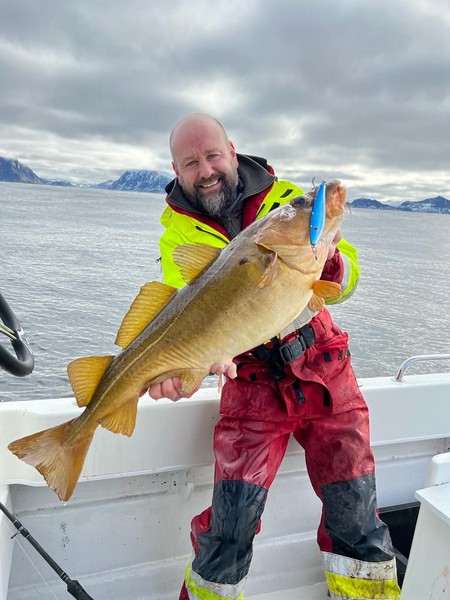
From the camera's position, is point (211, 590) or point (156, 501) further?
point (156, 501)

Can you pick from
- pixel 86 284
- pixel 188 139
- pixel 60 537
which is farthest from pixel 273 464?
pixel 86 284

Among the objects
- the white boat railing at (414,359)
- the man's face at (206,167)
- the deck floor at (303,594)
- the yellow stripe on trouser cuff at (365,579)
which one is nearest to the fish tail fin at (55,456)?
the yellow stripe on trouser cuff at (365,579)

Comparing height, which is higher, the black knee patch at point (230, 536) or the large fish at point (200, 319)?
the large fish at point (200, 319)

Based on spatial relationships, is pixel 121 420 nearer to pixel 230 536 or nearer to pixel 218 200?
pixel 230 536

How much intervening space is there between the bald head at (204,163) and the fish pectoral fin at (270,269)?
1.34 metres

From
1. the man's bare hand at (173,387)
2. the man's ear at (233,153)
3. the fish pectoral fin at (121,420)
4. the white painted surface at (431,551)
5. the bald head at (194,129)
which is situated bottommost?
the white painted surface at (431,551)

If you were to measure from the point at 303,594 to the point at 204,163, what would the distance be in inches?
122

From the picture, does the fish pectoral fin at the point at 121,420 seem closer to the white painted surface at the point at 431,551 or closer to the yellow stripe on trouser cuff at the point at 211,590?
the yellow stripe on trouser cuff at the point at 211,590

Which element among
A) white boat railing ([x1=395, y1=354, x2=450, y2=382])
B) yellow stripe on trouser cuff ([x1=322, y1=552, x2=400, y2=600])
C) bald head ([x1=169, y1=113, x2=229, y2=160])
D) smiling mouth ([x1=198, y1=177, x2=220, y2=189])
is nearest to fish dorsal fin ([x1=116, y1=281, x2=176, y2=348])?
smiling mouth ([x1=198, y1=177, x2=220, y2=189])

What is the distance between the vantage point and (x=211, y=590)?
264 cm

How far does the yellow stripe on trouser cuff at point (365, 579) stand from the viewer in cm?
270

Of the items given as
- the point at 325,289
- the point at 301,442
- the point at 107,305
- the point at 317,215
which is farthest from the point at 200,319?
the point at 107,305

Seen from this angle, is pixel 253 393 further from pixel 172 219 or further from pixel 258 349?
pixel 172 219

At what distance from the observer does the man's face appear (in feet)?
11.0
